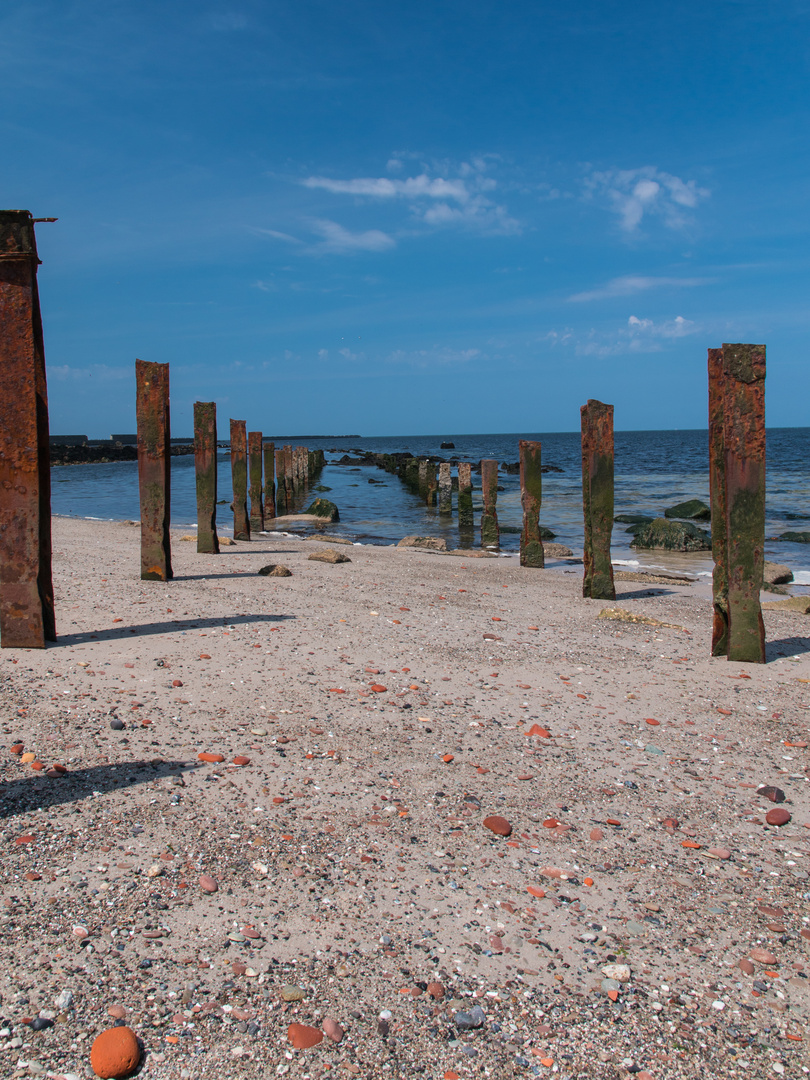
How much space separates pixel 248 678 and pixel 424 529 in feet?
Answer: 53.9

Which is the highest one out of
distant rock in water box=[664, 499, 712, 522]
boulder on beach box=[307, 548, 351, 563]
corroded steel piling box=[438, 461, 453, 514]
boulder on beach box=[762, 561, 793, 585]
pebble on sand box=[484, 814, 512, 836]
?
corroded steel piling box=[438, 461, 453, 514]

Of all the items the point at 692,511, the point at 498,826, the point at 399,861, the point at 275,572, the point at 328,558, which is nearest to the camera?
the point at 399,861

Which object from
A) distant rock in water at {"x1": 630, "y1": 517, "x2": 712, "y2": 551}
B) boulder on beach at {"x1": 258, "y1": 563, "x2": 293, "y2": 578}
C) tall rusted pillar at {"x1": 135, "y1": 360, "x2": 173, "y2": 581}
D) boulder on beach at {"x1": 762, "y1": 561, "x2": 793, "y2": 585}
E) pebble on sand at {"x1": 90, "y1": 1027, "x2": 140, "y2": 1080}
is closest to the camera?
pebble on sand at {"x1": 90, "y1": 1027, "x2": 140, "y2": 1080}

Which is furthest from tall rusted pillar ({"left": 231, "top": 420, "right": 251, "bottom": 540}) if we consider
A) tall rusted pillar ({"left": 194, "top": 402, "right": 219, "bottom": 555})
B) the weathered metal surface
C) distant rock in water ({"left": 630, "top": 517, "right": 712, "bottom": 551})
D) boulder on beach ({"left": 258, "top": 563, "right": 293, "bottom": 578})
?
the weathered metal surface

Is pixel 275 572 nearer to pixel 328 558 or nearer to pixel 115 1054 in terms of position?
pixel 328 558

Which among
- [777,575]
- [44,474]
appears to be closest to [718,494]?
[44,474]

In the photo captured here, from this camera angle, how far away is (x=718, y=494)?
5.98 meters

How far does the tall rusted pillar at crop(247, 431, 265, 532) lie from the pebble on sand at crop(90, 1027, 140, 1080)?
17.6 metres

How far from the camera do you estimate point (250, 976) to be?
218 centimetres

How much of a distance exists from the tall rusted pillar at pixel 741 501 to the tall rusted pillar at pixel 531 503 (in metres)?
6.13

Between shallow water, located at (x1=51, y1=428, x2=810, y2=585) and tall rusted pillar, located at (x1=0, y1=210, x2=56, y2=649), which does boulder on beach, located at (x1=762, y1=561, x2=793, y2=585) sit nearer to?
shallow water, located at (x1=51, y1=428, x2=810, y2=585)

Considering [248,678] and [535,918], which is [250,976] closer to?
[535,918]

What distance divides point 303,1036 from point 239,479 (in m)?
14.4

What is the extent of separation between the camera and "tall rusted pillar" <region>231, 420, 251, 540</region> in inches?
586
